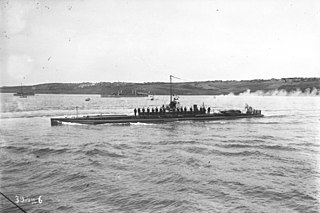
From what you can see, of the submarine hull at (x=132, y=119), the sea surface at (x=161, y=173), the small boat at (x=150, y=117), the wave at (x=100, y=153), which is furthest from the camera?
the small boat at (x=150, y=117)

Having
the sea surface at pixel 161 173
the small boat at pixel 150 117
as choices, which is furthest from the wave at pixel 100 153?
the small boat at pixel 150 117

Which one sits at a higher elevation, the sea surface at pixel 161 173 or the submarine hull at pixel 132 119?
the submarine hull at pixel 132 119

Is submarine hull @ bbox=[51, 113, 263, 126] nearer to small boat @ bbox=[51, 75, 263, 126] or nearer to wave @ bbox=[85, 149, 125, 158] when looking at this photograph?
small boat @ bbox=[51, 75, 263, 126]

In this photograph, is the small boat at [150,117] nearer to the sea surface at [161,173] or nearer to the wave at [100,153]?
the sea surface at [161,173]

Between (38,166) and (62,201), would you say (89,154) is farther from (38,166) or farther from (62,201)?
(62,201)

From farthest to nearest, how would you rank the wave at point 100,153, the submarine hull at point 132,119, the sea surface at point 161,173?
the submarine hull at point 132,119 → the wave at point 100,153 → the sea surface at point 161,173

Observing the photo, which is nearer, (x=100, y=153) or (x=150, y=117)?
(x=100, y=153)

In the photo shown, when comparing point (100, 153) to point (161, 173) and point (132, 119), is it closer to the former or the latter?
point (161, 173)

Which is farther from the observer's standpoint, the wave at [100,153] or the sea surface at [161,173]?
the wave at [100,153]

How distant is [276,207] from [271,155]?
47.3 ft

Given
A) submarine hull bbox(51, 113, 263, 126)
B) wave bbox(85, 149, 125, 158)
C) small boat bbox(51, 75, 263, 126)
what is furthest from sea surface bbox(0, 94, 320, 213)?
small boat bbox(51, 75, 263, 126)

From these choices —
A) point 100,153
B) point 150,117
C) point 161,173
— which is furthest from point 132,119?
point 161,173

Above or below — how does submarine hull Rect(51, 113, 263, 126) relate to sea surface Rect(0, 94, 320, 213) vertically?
above

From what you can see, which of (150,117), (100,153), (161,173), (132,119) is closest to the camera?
(161,173)
